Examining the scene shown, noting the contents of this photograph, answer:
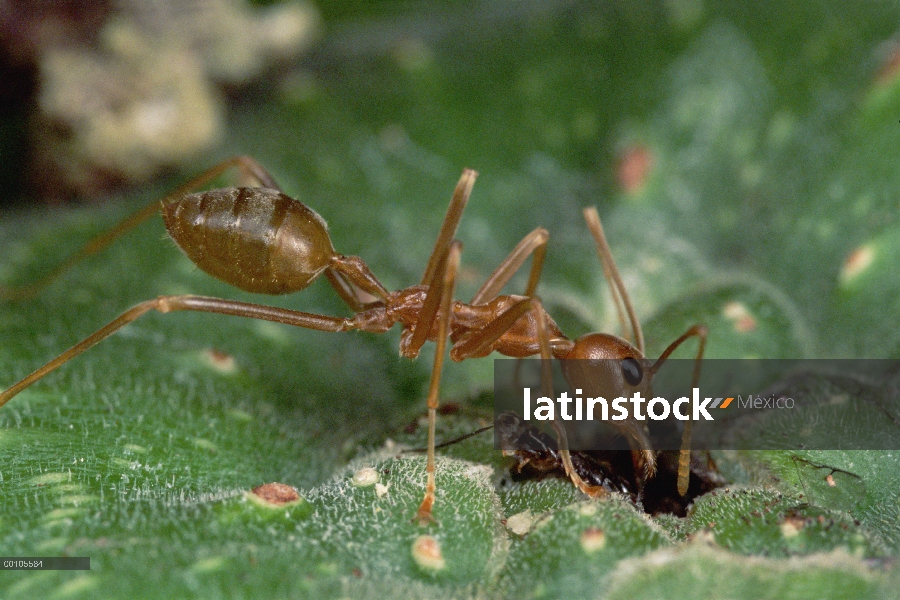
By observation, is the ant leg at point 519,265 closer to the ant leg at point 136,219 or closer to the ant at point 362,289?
the ant at point 362,289

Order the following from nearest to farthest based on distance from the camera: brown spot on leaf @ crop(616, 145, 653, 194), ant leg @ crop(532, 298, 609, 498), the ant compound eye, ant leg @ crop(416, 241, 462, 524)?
ant leg @ crop(532, 298, 609, 498), ant leg @ crop(416, 241, 462, 524), the ant compound eye, brown spot on leaf @ crop(616, 145, 653, 194)

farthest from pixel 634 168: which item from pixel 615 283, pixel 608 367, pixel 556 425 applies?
pixel 556 425

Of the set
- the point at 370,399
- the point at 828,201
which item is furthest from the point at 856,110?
the point at 370,399

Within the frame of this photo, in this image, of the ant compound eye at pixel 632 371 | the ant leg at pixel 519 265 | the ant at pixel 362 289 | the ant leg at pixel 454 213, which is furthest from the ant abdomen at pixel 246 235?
the ant compound eye at pixel 632 371

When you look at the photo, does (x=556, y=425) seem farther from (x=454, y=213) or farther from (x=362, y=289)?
(x=362, y=289)

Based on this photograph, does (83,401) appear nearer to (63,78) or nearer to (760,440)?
(63,78)

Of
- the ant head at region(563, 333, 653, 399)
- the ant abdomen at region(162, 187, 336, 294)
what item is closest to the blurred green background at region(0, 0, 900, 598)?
the ant head at region(563, 333, 653, 399)

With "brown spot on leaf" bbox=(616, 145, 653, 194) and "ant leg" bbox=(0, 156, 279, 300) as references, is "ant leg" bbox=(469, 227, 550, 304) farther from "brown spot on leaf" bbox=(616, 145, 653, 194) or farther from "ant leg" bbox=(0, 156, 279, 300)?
"ant leg" bbox=(0, 156, 279, 300)

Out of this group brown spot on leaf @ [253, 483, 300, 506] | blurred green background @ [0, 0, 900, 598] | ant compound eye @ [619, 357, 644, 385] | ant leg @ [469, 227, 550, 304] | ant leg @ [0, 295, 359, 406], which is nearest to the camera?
blurred green background @ [0, 0, 900, 598]
